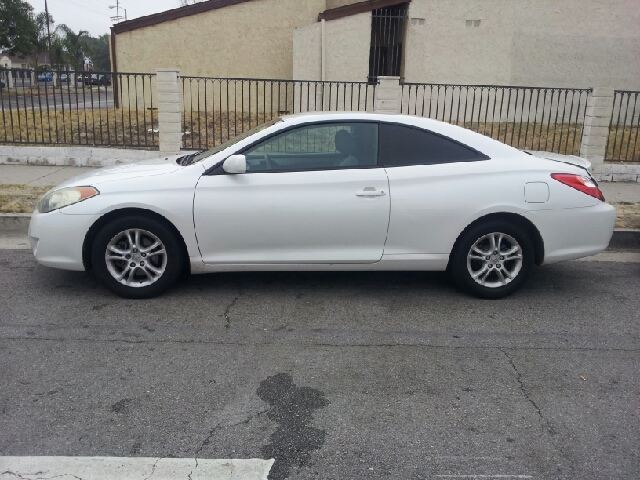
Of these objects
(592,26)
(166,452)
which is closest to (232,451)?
(166,452)

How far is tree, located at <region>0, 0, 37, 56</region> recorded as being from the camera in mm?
44719

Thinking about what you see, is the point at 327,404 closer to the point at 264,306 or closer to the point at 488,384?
the point at 488,384

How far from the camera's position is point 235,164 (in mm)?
4727

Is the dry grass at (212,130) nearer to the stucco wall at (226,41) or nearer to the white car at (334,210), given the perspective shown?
the stucco wall at (226,41)

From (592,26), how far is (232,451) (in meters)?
17.6

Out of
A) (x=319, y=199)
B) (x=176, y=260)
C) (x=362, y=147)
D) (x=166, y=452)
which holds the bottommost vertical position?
(x=166, y=452)

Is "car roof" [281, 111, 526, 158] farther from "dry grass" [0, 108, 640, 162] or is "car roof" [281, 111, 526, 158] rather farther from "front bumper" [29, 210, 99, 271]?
"dry grass" [0, 108, 640, 162]

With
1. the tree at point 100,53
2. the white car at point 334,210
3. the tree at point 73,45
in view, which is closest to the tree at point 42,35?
the tree at point 73,45

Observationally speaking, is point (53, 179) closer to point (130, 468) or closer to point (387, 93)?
point (387, 93)

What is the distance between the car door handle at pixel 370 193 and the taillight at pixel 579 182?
4.94ft

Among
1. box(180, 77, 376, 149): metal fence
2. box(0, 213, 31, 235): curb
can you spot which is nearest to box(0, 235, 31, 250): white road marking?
box(0, 213, 31, 235): curb

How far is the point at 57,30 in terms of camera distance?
2557 inches

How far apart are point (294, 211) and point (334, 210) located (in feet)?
1.06

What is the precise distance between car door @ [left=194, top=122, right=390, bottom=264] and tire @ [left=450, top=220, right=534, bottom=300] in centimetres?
73
